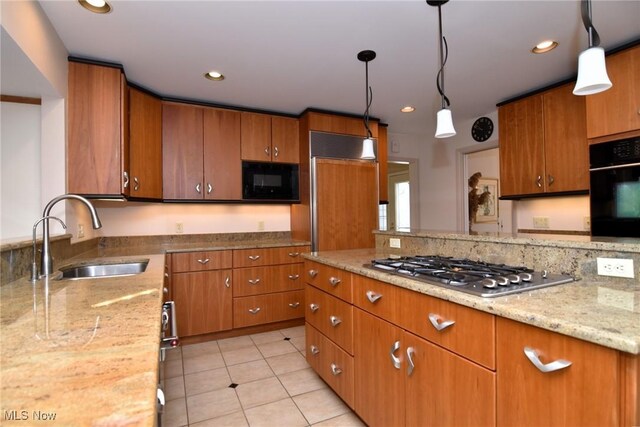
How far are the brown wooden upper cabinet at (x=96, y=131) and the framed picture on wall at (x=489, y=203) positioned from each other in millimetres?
4911

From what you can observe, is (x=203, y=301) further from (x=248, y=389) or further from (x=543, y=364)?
(x=543, y=364)

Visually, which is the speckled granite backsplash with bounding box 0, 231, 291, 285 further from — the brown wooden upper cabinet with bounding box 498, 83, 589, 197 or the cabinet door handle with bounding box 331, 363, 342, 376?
the brown wooden upper cabinet with bounding box 498, 83, 589, 197

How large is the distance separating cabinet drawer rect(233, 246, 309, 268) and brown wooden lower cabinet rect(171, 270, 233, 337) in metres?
0.17

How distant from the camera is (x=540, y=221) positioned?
332 cm

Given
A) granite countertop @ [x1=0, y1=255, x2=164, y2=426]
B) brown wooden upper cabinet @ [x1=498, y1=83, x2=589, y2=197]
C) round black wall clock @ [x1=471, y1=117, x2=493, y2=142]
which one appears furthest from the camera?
round black wall clock @ [x1=471, y1=117, x2=493, y2=142]

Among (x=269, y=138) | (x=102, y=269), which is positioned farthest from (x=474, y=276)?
(x=269, y=138)

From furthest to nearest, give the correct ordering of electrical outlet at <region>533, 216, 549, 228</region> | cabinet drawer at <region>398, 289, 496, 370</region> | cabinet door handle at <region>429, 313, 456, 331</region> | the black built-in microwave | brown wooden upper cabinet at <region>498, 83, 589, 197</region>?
the black built-in microwave, electrical outlet at <region>533, 216, 549, 228</region>, brown wooden upper cabinet at <region>498, 83, 589, 197</region>, cabinet door handle at <region>429, 313, 456, 331</region>, cabinet drawer at <region>398, 289, 496, 370</region>

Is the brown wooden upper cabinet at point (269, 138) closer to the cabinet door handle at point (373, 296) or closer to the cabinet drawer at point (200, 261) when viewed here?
the cabinet drawer at point (200, 261)

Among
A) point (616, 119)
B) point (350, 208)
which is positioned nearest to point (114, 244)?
point (350, 208)

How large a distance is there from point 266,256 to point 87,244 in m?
1.53

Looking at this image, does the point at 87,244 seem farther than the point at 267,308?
No

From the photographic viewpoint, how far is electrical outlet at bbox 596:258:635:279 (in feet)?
3.92

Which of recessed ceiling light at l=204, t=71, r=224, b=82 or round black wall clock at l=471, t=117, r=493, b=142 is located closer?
recessed ceiling light at l=204, t=71, r=224, b=82

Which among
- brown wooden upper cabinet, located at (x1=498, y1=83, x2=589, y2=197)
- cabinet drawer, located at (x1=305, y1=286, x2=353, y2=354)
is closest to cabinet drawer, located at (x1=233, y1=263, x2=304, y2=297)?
cabinet drawer, located at (x1=305, y1=286, x2=353, y2=354)
